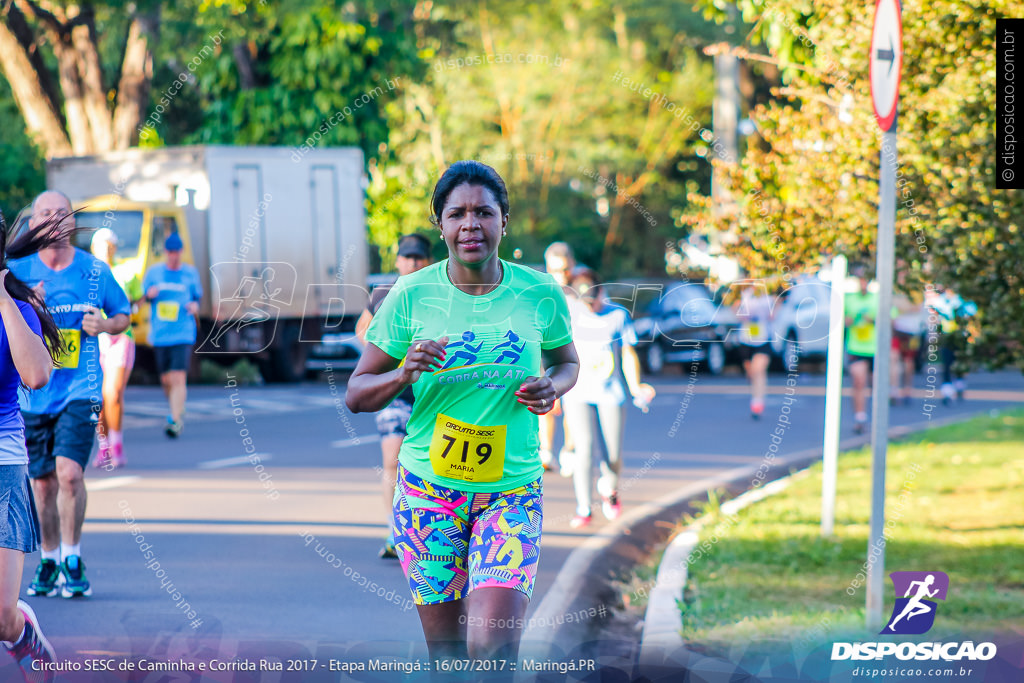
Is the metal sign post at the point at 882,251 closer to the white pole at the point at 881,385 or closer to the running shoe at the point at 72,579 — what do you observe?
the white pole at the point at 881,385

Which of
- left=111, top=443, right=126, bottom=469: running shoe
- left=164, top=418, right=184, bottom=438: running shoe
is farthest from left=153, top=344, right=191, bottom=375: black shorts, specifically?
left=111, top=443, right=126, bottom=469: running shoe

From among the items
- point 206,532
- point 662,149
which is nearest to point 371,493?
point 206,532

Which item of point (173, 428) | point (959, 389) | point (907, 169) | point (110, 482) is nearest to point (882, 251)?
point (907, 169)

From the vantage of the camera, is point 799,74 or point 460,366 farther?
point 799,74

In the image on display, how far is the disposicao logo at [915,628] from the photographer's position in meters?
4.82

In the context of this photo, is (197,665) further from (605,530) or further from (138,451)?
(138,451)

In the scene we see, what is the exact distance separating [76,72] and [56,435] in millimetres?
15027

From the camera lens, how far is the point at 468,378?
371 cm

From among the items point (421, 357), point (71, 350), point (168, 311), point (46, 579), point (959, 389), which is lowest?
point (959, 389)

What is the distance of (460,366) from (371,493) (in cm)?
632

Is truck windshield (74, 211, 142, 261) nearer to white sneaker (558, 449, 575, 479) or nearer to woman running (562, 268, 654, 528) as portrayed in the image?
white sneaker (558, 449, 575, 479)

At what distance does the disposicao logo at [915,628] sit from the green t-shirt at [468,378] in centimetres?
188

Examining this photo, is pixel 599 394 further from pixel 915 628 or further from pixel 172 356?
pixel 172 356

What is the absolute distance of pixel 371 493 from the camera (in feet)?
32.3
